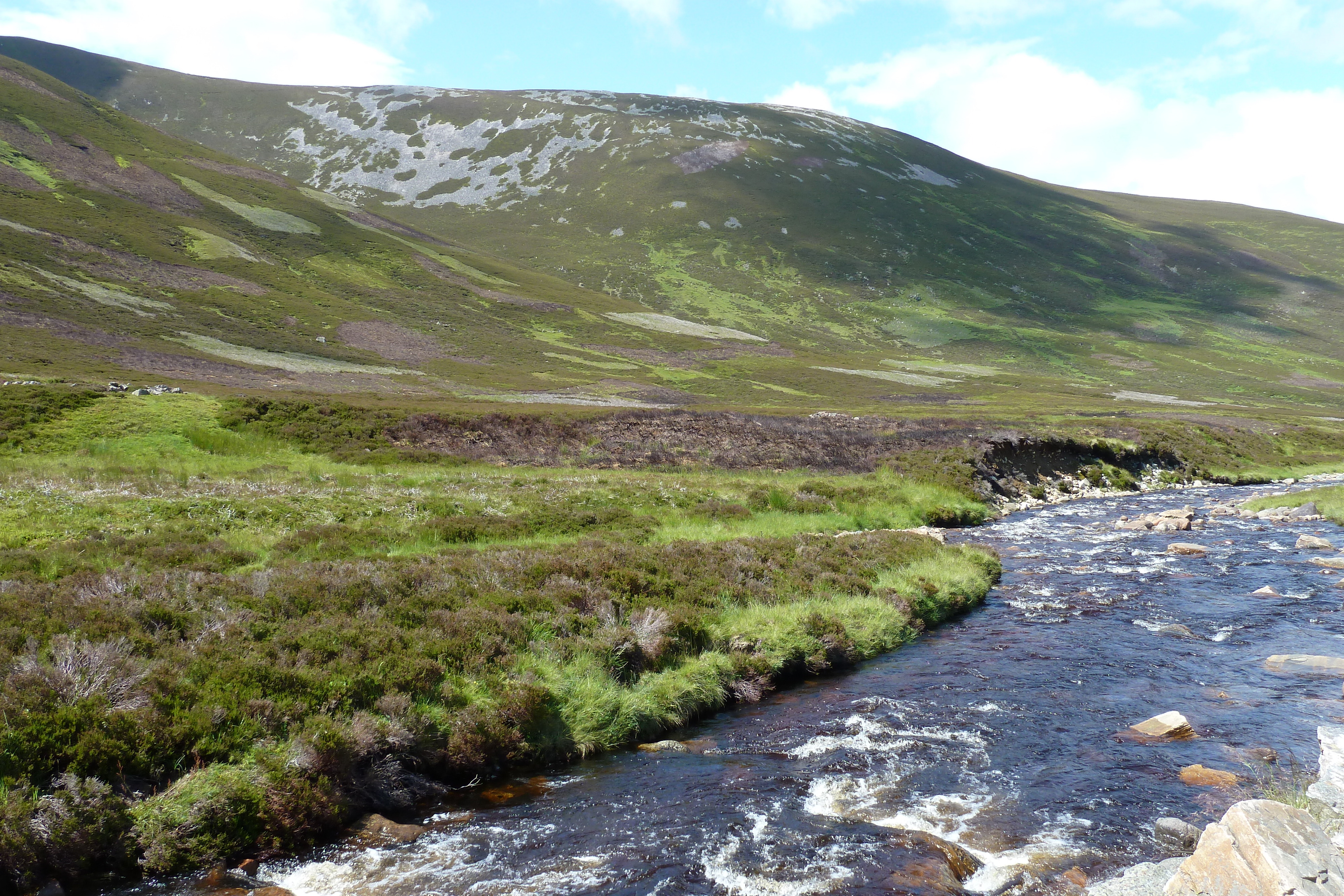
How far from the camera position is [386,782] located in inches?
441

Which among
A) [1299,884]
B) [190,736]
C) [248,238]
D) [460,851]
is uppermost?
[248,238]

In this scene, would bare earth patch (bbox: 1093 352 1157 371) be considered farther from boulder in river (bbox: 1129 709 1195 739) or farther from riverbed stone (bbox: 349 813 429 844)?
riverbed stone (bbox: 349 813 429 844)

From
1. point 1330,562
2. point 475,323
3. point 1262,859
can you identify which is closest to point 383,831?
point 1262,859

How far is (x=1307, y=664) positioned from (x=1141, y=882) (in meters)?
11.6

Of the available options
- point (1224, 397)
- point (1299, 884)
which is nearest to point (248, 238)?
point (1299, 884)

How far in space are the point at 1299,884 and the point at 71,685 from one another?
569 inches

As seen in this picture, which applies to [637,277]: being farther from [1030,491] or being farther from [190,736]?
[190,736]

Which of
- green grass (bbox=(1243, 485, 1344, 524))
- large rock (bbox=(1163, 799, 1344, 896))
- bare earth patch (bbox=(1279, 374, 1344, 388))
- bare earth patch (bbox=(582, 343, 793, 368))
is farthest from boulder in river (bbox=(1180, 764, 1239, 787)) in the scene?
bare earth patch (bbox=(1279, 374, 1344, 388))

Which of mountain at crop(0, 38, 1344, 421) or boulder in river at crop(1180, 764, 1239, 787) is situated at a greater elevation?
mountain at crop(0, 38, 1344, 421)

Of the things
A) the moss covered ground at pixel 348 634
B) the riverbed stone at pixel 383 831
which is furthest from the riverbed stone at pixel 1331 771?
the riverbed stone at pixel 383 831

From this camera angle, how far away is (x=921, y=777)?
484 inches

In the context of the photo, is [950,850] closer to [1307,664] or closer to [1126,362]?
[1307,664]

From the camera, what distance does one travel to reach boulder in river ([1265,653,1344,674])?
16.7 metres

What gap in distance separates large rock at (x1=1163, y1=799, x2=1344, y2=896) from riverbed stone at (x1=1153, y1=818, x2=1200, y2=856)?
1707 millimetres
